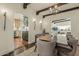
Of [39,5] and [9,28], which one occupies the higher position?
[39,5]

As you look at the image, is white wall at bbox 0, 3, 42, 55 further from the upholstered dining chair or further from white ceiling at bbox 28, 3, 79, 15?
the upholstered dining chair

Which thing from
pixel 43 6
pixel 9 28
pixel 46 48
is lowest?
pixel 46 48

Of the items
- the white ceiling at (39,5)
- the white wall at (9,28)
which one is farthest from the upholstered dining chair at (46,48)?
the white ceiling at (39,5)

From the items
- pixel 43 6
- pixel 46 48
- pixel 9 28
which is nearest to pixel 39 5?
pixel 43 6

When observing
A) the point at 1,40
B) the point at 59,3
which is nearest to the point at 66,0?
the point at 59,3

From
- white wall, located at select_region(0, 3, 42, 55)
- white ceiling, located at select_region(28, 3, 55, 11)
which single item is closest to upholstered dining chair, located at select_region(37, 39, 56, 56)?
white wall, located at select_region(0, 3, 42, 55)

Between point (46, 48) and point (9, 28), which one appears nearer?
point (9, 28)

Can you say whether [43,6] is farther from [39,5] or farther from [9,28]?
[9,28]

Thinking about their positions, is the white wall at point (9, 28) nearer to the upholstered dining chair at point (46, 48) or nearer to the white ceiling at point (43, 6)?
the white ceiling at point (43, 6)

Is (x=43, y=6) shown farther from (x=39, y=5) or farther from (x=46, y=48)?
(x=46, y=48)

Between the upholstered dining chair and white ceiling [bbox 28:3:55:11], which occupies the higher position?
white ceiling [bbox 28:3:55:11]

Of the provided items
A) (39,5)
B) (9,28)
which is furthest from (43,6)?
(9,28)

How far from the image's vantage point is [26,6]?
6.54 ft

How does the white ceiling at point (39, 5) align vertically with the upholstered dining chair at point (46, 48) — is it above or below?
above
